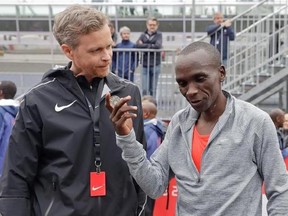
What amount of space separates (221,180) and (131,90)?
673 mm

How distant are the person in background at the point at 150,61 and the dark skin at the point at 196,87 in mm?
8365

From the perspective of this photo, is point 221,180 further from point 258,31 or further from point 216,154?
point 258,31

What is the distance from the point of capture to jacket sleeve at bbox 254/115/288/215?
260 centimetres

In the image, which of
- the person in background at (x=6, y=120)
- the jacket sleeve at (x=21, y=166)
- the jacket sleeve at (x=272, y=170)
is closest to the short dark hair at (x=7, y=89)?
the person in background at (x=6, y=120)

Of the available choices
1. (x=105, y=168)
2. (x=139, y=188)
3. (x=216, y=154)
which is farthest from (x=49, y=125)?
(x=216, y=154)

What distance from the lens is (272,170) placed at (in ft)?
8.53

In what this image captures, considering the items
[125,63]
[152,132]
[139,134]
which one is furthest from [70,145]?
[125,63]

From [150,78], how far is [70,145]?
27.8 ft

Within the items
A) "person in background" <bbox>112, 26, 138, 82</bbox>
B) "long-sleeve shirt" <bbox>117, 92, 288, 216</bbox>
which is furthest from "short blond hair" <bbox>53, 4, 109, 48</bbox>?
"person in background" <bbox>112, 26, 138, 82</bbox>

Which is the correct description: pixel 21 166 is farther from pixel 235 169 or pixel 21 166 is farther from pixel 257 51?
pixel 257 51

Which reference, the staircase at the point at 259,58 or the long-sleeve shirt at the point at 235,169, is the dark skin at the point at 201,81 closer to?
the long-sleeve shirt at the point at 235,169

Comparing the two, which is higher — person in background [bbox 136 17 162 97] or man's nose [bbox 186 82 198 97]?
man's nose [bbox 186 82 198 97]

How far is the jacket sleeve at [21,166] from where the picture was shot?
9.25 ft

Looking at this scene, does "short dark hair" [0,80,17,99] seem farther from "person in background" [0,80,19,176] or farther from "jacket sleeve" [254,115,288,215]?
"jacket sleeve" [254,115,288,215]
